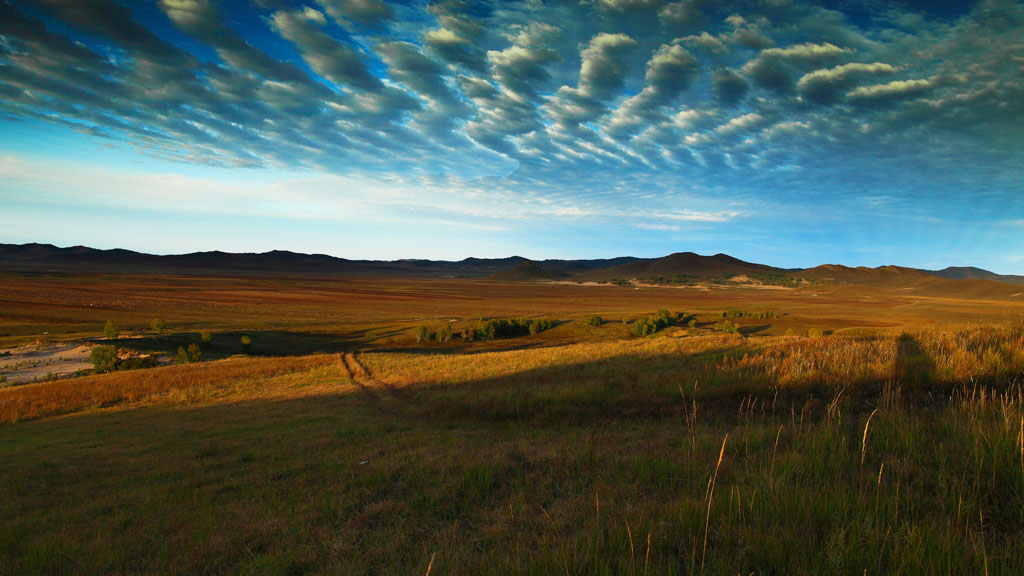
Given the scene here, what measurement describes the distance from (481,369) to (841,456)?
16.1m

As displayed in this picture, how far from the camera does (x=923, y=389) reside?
24.8 ft

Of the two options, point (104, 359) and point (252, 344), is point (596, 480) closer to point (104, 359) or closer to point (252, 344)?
point (104, 359)

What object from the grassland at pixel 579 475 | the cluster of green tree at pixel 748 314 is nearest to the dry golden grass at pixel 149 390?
the grassland at pixel 579 475

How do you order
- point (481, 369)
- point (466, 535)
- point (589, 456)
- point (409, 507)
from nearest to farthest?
point (466, 535)
point (409, 507)
point (589, 456)
point (481, 369)

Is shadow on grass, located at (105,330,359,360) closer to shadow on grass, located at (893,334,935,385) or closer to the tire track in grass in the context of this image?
the tire track in grass

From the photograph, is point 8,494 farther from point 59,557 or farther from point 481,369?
point 481,369

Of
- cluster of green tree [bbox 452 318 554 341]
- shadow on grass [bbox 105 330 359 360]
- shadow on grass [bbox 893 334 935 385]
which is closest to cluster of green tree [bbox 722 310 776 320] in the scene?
cluster of green tree [bbox 452 318 554 341]

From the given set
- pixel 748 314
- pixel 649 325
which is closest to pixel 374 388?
pixel 649 325

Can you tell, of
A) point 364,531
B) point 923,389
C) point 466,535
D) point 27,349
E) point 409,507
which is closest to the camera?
point 466,535

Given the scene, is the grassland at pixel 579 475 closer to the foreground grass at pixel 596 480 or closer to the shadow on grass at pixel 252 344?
the foreground grass at pixel 596 480

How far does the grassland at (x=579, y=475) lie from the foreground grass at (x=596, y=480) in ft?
0.11

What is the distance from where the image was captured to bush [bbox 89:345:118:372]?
29.5 meters

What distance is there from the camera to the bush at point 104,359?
96.6 feet

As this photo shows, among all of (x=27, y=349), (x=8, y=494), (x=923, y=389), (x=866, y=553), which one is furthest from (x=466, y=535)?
(x=27, y=349)
